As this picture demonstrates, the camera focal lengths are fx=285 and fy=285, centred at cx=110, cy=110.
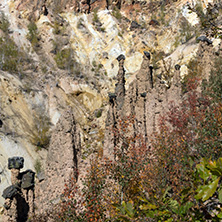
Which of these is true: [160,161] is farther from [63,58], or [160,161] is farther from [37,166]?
[63,58]

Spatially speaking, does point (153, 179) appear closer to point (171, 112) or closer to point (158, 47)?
point (171, 112)

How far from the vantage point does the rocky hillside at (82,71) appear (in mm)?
16650

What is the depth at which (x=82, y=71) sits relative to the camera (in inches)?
1951

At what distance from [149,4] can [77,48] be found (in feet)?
73.7

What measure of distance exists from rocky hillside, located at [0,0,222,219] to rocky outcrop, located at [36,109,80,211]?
50mm

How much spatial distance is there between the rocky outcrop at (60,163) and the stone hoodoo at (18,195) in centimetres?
45

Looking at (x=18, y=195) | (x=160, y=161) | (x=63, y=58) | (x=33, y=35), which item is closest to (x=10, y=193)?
(x=18, y=195)

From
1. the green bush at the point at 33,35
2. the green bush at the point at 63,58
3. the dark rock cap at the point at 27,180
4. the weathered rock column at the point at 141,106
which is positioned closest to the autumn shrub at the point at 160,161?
the weathered rock column at the point at 141,106

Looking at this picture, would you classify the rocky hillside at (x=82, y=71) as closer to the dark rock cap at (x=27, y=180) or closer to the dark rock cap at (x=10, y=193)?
the dark rock cap at (x=27, y=180)

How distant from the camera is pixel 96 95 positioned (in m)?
42.5

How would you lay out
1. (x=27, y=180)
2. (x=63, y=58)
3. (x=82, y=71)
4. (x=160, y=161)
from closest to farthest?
(x=27, y=180) < (x=160, y=161) < (x=82, y=71) < (x=63, y=58)

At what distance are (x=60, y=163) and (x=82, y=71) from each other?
37.2 m

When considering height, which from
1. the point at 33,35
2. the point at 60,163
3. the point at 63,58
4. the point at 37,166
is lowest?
the point at 37,166

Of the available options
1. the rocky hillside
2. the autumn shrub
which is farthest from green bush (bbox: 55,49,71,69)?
the autumn shrub
